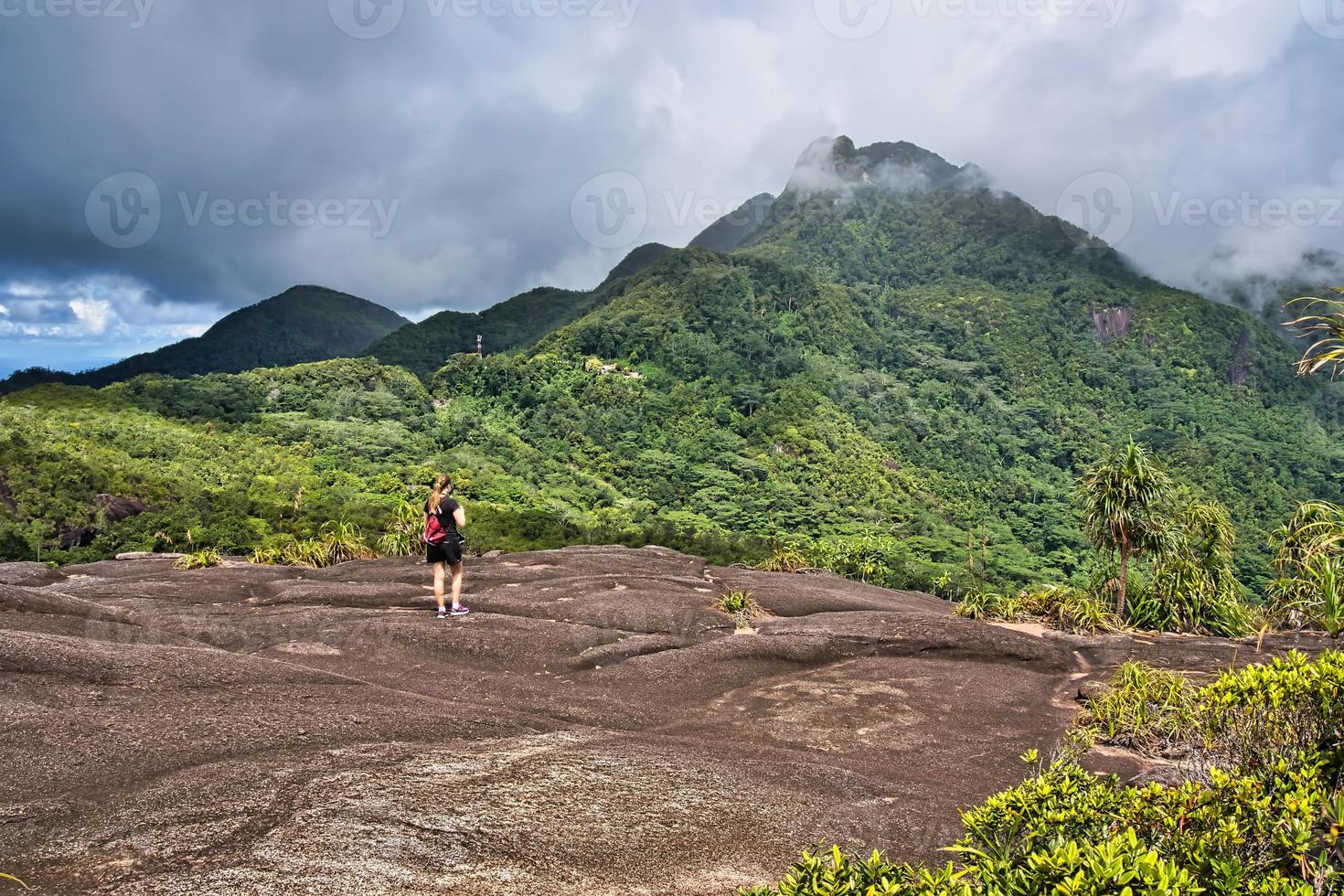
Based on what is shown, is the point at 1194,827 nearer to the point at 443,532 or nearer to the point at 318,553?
the point at 443,532

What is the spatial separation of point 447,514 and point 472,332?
172 m

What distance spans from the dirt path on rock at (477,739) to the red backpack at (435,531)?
123 centimetres

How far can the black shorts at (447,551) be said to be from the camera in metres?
12.1

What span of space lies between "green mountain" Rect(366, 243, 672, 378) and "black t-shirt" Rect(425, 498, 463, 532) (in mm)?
138435

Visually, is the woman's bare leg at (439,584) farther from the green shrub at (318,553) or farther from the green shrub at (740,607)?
the green shrub at (318,553)

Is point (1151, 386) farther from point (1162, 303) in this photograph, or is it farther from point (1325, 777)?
point (1325, 777)

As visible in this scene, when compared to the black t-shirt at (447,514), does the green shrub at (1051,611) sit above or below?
below

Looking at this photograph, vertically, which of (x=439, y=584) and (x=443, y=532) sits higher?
(x=443, y=532)

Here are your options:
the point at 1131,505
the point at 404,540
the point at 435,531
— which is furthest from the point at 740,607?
the point at 404,540

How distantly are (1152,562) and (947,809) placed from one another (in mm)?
21800

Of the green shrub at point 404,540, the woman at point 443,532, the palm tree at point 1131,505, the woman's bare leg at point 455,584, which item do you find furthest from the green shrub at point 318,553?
the palm tree at point 1131,505

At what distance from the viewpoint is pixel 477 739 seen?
22.1 feet

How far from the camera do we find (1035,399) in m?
137

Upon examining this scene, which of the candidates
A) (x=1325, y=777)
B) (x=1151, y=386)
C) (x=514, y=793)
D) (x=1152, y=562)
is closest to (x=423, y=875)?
(x=514, y=793)
